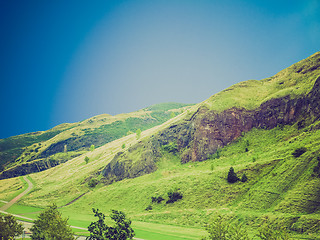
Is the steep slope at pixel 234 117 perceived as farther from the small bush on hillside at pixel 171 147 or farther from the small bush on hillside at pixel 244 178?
the small bush on hillside at pixel 244 178

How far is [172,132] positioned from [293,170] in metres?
57.2

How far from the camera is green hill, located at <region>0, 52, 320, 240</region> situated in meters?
38.3

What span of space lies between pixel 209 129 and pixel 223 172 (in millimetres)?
26054

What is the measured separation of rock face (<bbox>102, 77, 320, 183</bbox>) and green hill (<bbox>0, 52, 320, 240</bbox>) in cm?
36

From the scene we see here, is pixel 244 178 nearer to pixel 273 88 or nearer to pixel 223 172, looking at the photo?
pixel 223 172

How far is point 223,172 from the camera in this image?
179 feet

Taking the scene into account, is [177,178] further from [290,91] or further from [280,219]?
[290,91]

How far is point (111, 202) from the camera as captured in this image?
68000 mm

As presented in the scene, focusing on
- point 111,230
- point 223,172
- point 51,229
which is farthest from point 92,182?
point 111,230

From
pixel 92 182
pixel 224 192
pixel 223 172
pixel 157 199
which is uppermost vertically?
pixel 223 172

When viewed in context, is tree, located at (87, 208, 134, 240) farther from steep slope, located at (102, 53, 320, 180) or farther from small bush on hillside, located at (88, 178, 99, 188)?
small bush on hillside, located at (88, 178, 99, 188)

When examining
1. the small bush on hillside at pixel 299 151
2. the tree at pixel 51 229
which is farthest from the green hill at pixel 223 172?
the tree at pixel 51 229

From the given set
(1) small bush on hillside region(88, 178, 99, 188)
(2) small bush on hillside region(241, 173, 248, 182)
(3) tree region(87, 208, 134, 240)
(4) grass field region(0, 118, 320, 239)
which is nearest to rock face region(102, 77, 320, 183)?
(4) grass field region(0, 118, 320, 239)

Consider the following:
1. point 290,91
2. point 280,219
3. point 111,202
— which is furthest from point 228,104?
point 111,202
